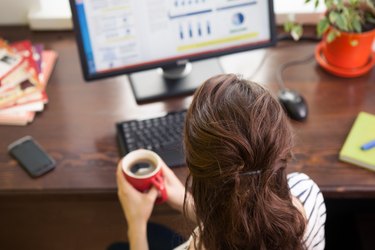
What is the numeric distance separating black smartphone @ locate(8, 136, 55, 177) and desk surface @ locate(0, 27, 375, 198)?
0.01 m

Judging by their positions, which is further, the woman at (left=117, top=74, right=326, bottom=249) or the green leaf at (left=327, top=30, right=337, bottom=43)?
the green leaf at (left=327, top=30, right=337, bottom=43)

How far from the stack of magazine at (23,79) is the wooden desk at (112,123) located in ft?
0.07

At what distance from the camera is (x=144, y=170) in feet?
3.60

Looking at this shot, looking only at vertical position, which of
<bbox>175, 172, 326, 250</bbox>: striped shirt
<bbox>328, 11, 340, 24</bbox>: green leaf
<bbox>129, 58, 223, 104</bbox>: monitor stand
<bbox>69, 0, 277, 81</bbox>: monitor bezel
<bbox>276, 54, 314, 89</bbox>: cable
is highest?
<bbox>328, 11, 340, 24</bbox>: green leaf

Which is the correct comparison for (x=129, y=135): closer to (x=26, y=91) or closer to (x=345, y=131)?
(x=26, y=91)

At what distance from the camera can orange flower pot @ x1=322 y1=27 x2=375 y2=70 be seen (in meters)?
1.31

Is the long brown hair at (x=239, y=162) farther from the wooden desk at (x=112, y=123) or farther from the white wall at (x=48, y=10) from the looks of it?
the white wall at (x=48, y=10)

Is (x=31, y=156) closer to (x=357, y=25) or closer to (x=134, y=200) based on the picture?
(x=134, y=200)

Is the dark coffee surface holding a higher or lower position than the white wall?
lower

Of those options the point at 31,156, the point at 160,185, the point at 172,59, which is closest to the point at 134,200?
the point at 160,185

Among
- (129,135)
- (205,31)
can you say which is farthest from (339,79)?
(129,135)

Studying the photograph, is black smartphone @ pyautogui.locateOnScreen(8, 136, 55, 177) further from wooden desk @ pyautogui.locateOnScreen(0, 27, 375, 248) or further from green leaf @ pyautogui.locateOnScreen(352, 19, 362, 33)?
green leaf @ pyautogui.locateOnScreen(352, 19, 362, 33)

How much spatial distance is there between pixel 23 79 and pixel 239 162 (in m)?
0.78

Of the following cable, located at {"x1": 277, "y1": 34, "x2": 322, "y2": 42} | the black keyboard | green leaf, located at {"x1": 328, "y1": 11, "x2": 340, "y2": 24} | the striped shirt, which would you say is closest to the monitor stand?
the black keyboard
